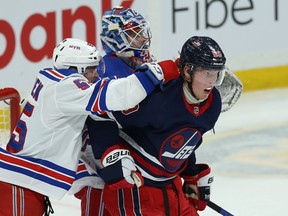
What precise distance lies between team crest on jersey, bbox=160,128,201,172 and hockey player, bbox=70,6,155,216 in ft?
0.95

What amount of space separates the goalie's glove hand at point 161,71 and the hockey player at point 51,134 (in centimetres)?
1

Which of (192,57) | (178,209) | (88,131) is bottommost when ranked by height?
(178,209)

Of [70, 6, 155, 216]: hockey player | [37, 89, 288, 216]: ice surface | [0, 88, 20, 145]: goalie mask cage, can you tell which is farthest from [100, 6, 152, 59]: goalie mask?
[37, 89, 288, 216]: ice surface

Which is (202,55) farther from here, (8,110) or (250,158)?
(250,158)

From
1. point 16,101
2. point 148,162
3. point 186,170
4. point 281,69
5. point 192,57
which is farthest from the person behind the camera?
point 281,69

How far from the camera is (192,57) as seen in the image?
9.74ft

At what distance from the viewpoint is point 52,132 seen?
3.12 meters

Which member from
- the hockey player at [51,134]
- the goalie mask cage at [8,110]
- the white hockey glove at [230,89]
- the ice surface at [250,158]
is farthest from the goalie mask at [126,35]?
the ice surface at [250,158]

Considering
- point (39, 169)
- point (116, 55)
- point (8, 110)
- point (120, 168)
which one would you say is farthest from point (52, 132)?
point (8, 110)

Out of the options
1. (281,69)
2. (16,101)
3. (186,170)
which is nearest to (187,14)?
(281,69)

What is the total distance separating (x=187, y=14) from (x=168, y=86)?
11.6 ft

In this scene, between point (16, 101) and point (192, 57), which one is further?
point (16, 101)

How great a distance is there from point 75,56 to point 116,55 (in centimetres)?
32

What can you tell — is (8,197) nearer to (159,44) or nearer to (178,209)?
(178,209)
